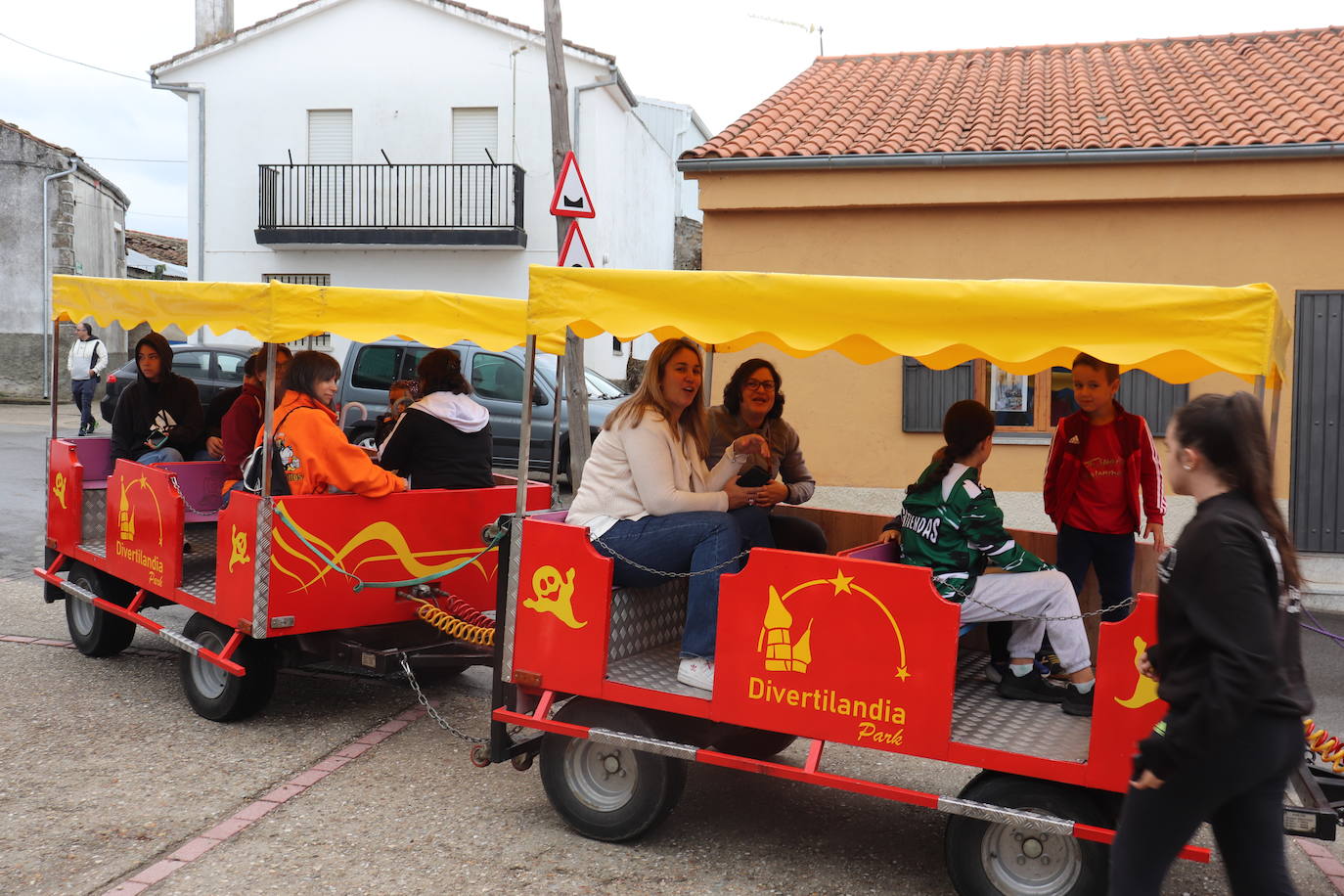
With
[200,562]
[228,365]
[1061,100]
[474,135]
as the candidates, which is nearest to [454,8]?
[474,135]

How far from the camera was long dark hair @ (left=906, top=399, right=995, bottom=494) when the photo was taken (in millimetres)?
A: 4453

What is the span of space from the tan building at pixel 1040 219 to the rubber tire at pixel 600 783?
7843mm

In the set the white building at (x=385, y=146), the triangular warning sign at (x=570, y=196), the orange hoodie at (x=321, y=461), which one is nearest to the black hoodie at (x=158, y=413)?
the orange hoodie at (x=321, y=461)

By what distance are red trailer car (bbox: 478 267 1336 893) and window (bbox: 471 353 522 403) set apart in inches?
383

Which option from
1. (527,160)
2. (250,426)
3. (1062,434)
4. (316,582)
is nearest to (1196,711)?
(1062,434)

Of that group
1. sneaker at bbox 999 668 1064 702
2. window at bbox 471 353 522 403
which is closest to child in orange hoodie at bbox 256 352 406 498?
sneaker at bbox 999 668 1064 702

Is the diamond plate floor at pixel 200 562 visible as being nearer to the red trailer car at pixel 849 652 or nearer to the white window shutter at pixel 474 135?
the red trailer car at pixel 849 652

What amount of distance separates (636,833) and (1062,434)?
106 inches

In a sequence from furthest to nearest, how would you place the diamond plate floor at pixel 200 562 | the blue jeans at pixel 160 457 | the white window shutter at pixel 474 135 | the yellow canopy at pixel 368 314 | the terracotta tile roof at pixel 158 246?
the terracotta tile roof at pixel 158 246 → the white window shutter at pixel 474 135 → the blue jeans at pixel 160 457 → the diamond plate floor at pixel 200 562 → the yellow canopy at pixel 368 314

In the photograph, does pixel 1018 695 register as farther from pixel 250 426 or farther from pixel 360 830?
pixel 250 426

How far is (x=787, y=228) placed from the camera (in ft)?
40.2

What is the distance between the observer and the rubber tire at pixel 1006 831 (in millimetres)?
3680

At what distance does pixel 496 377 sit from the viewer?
14367mm

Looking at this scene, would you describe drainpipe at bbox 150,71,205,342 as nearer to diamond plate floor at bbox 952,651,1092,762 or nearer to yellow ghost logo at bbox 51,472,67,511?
yellow ghost logo at bbox 51,472,67,511
